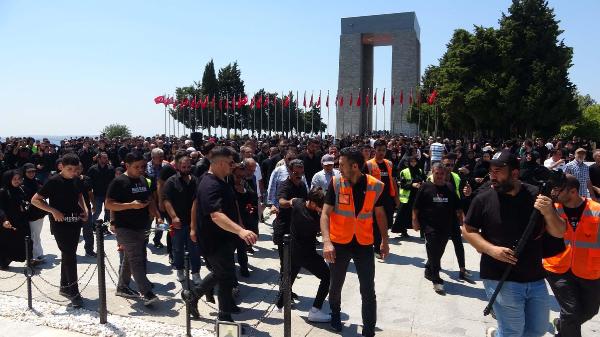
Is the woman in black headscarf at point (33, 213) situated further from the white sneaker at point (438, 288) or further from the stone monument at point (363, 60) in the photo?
the stone monument at point (363, 60)

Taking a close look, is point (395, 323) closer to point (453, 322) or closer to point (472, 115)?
point (453, 322)

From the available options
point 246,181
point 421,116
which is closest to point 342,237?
point 246,181

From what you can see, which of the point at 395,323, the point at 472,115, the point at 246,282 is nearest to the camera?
the point at 395,323

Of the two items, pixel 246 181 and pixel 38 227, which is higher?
pixel 246 181

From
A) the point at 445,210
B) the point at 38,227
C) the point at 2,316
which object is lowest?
the point at 2,316

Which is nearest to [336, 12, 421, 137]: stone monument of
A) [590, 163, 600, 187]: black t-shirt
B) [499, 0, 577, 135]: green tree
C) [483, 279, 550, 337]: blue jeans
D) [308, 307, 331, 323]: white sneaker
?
[499, 0, 577, 135]: green tree

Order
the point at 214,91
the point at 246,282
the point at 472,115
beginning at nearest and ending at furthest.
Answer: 1. the point at 246,282
2. the point at 472,115
3. the point at 214,91

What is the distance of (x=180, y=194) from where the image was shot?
21.7 feet

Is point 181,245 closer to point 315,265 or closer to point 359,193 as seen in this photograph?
point 315,265

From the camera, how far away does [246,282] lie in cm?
693

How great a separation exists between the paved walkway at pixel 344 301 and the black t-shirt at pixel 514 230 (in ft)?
5.68

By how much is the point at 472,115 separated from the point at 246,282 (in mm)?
35935

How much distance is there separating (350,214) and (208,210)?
1.40m

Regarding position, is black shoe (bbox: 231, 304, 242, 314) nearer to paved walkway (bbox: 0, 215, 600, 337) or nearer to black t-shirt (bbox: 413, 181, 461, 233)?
paved walkway (bbox: 0, 215, 600, 337)
